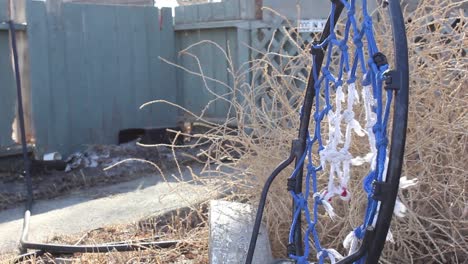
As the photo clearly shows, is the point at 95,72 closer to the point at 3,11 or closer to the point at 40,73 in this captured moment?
the point at 40,73

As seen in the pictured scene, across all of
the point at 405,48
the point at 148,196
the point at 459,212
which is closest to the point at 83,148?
the point at 148,196

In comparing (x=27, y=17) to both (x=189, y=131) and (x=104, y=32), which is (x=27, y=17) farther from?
(x=189, y=131)

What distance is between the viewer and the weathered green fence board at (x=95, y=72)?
8.03 m

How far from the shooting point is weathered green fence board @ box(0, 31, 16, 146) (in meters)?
7.55

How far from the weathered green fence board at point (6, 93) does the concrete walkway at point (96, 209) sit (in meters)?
1.47

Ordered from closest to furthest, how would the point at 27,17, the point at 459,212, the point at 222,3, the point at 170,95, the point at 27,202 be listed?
the point at 459,212, the point at 27,202, the point at 27,17, the point at 222,3, the point at 170,95

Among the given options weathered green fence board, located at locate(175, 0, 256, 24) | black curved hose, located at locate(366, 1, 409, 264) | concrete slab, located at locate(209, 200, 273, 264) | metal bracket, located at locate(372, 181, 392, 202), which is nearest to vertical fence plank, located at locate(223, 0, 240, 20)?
weathered green fence board, located at locate(175, 0, 256, 24)

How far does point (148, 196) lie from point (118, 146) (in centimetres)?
217

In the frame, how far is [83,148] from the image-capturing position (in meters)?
8.50

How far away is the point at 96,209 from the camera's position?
5.96m

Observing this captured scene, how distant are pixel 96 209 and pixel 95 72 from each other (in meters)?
3.14

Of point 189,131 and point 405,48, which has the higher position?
point 405,48

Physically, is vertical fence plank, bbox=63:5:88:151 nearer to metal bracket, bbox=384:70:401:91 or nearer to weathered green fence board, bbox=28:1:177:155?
weathered green fence board, bbox=28:1:177:155

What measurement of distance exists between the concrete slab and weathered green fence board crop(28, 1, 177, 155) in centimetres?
470
